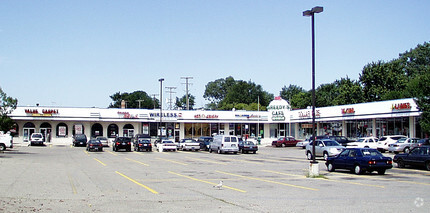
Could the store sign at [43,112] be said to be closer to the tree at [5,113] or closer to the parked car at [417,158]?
the tree at [5,113]

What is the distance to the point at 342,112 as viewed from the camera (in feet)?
199

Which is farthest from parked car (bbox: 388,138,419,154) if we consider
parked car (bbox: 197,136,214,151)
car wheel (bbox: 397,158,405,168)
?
parked car (bbox: 197,136,214,151)

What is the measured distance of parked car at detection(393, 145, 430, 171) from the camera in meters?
26.9

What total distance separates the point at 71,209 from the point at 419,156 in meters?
22.5

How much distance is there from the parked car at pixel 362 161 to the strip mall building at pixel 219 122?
25.7m

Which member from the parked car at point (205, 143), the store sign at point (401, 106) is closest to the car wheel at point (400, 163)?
the store sign at point (401, 106)

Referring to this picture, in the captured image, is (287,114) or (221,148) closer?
(221,148)

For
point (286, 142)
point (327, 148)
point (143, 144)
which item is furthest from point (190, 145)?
point (327, 148)

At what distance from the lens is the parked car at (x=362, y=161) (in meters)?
23.6

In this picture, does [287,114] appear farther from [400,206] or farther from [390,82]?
[400,206]

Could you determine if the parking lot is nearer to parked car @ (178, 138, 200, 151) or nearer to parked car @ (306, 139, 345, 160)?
parked car @ (306, 139, 345, 160)

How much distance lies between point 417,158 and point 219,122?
52.1 meters

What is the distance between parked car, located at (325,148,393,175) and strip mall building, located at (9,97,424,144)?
2570cm

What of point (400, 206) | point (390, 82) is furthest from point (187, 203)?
point (390, 82)
